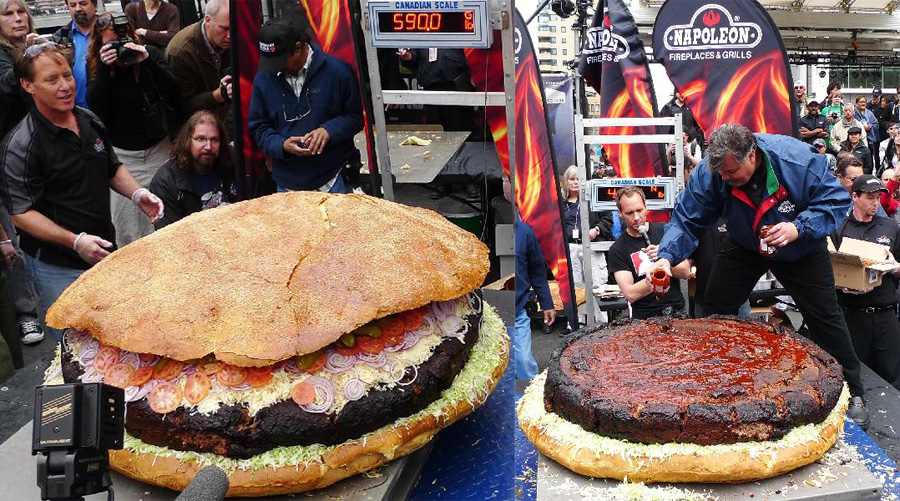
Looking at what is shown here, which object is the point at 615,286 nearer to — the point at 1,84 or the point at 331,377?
the point at 331,377

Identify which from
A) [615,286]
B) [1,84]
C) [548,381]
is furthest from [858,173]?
[1,84]

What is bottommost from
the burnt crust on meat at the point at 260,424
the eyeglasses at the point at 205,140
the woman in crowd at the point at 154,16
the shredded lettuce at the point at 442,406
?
the shredded lettuce at the point at 442,406

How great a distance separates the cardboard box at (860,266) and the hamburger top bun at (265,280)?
3524 mm

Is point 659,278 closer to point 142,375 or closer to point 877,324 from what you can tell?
point 877,324

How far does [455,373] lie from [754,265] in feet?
9.09

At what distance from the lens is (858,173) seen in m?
7.69

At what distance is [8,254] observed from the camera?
5.66 metres

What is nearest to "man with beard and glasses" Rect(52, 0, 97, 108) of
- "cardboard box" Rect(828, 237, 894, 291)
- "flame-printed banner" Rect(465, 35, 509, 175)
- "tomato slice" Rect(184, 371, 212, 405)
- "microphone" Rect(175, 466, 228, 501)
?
"flame-printed banner" Rect(465, 35, 509, 175)

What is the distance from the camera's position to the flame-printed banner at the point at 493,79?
4.91 m

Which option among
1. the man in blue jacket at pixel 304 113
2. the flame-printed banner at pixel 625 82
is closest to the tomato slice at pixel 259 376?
the man in blue jacket at pixel 304 113

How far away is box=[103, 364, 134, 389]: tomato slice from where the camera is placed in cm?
302

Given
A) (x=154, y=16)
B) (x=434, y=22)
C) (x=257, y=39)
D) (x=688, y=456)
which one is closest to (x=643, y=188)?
(x=434, y=22)

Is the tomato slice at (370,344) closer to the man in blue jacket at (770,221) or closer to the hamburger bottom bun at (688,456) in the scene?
the hamburger bottom bun at (688,456)

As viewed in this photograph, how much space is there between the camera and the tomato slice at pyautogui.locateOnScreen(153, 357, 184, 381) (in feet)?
9.96
